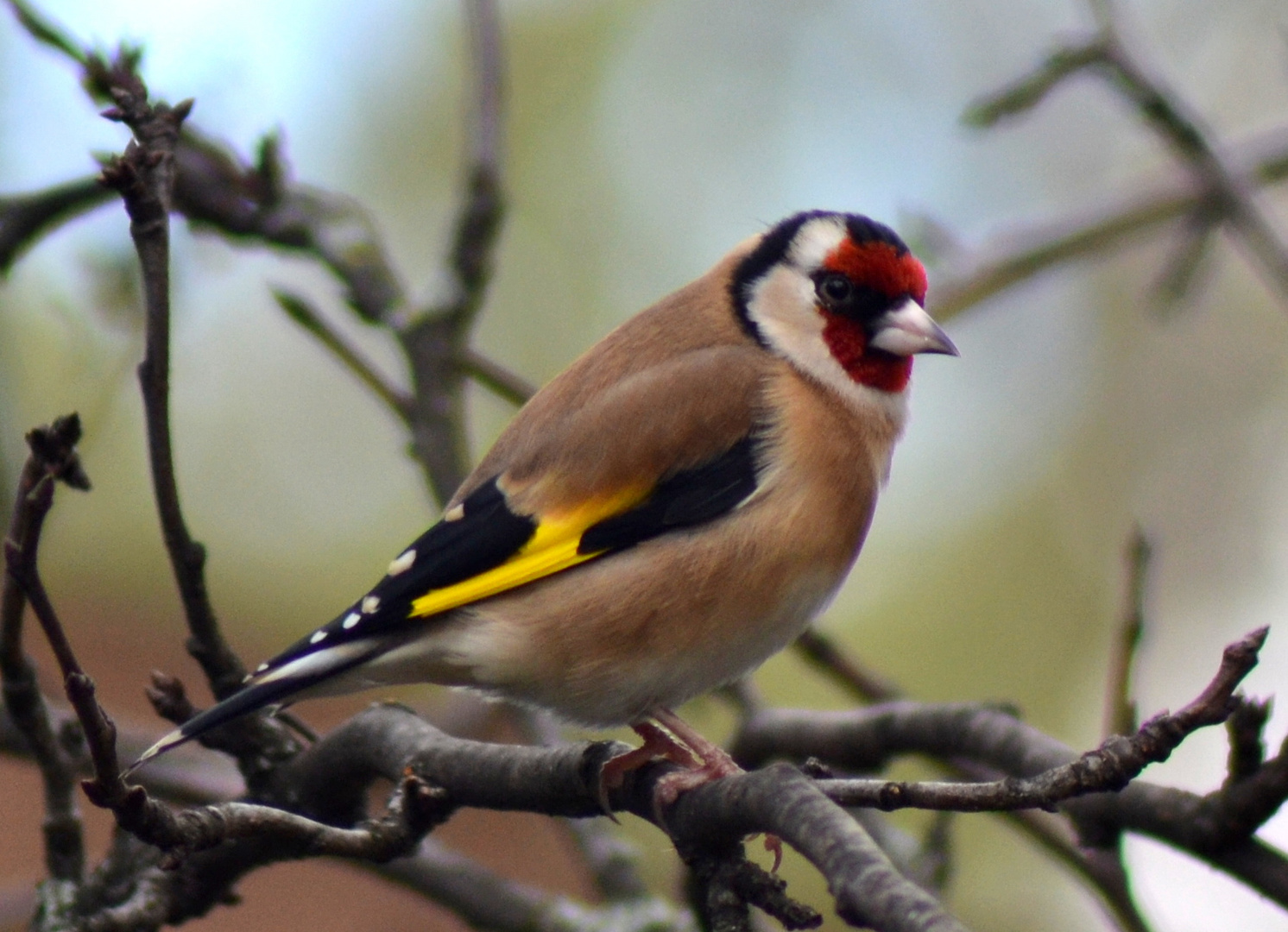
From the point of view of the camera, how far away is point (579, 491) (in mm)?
3469

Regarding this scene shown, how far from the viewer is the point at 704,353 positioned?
3.84m

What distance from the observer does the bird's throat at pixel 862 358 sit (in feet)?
13.1

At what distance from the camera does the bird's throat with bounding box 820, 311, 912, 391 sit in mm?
3980

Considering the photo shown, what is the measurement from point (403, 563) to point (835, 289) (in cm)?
157

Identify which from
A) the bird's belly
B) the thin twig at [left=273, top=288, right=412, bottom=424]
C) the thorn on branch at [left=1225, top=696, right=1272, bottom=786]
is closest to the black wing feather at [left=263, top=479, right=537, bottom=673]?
the bird's belly

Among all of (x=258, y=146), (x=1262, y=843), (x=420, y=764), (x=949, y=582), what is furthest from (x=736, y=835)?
(x=949, y=582)

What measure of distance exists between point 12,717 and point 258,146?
1868 millimetres

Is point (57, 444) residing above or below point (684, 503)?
below

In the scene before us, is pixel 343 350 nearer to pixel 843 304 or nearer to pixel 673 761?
pixel 843 304

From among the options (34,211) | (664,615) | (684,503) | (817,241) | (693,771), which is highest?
(817,241)

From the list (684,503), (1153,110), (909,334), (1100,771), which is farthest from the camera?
(1153,110)

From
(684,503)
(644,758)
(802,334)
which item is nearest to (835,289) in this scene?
(802,334)

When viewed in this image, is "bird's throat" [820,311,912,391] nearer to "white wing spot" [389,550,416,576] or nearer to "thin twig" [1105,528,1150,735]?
"thin twig" [1105,528,1150,735]

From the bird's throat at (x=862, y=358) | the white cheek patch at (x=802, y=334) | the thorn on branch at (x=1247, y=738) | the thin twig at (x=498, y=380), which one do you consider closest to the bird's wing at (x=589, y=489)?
the white cheek patch at (x=802, y=334)
